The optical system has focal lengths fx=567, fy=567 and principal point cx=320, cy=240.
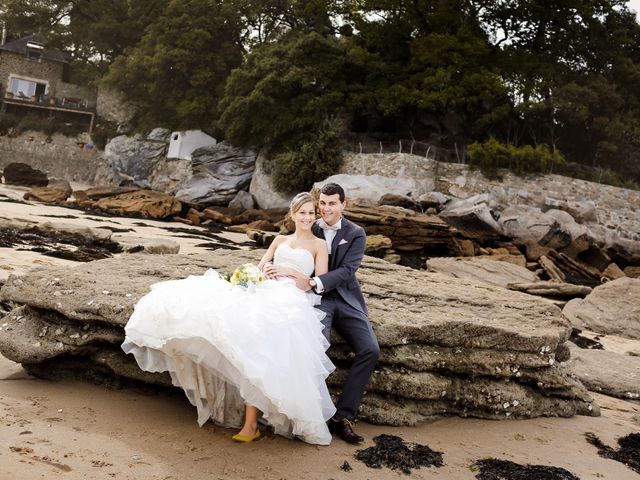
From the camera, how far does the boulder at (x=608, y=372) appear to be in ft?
22.9

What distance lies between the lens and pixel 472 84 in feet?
95.3

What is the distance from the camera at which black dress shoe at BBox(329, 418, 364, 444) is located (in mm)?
4406

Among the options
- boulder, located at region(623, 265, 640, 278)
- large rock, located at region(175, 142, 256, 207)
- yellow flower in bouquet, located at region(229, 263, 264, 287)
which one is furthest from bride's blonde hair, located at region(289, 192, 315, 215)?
large rock, located at region(175, 142, 256, 207)

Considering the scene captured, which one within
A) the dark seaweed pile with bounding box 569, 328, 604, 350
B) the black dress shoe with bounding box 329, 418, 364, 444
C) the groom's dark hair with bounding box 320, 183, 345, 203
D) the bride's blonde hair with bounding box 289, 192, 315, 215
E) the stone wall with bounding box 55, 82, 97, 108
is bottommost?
the dark seaweed pile with bounding box 569, 328, 604, 350

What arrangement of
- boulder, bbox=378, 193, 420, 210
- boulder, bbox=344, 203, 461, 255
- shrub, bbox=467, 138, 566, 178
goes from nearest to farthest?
1. boulder, bbox=344, 203, 461, 255
2. boulder, bbox=378, 193, 420, 210
3. shrub, bbox=467, 138, 566, 178

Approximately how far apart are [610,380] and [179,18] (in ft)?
116

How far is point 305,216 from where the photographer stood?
16.7 ft

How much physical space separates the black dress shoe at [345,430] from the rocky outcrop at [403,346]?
465 mm

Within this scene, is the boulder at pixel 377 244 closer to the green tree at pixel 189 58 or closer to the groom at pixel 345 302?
the groom at pixel 345 302

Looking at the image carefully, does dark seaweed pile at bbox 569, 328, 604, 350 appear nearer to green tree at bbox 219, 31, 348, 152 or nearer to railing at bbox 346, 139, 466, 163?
railing at bbox 346, 139, 466, 163

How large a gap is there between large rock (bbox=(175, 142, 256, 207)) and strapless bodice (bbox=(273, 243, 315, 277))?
Result: 92.8 ft

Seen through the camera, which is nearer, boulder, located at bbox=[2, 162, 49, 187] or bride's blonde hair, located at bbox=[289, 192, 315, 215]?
bride's blonde hair, located at bbox=[289, 192, 315, 215]

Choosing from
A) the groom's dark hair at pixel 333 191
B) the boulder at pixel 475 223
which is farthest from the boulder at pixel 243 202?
the groom's dark hair at pixel 333 191

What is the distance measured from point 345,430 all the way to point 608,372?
4605 millimetres
